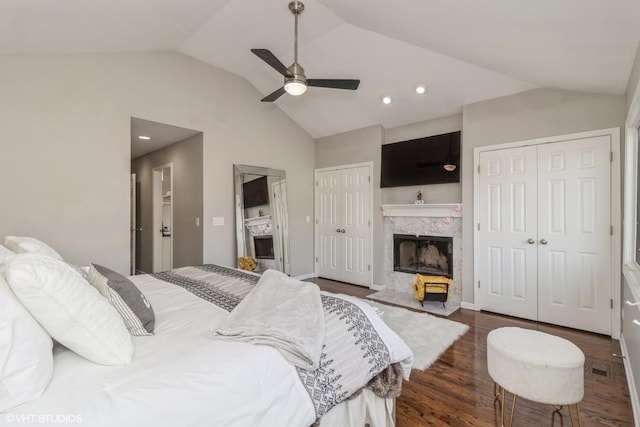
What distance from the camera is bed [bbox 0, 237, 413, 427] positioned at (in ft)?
2.90

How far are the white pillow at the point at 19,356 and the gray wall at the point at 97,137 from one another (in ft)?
8.31

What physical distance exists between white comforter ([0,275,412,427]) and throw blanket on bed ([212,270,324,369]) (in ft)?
0.15

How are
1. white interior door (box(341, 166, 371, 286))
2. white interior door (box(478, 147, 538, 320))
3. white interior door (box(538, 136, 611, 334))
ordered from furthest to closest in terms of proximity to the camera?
white interior door (box(341, 166, 371, 286)) < white interior door (box(478, 147, 538, 320)) < white interior door (box(538, 136, 611, 334))

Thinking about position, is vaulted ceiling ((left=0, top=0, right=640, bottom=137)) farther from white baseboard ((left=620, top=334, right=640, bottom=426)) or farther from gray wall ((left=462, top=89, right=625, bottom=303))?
white baseboard ((left=620, top=334, right=640, bottom=426))

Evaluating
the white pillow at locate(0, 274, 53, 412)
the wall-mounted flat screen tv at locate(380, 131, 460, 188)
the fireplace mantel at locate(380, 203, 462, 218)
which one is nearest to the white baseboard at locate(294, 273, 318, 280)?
the fireplace mantel at locate(380, 203, 462, 218)

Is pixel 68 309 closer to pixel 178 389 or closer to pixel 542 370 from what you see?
pixel 178 389

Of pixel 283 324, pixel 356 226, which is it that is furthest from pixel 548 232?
pixel 283 324

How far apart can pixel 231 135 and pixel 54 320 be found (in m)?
3.67

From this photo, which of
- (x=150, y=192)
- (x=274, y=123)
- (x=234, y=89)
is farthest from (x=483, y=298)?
(x=150, y=192)

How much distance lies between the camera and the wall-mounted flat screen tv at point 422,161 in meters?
4.03

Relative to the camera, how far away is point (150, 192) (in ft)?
17.5

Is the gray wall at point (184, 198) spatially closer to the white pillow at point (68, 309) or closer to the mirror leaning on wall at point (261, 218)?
→ the mirror leaning on wall at point (261, 218)

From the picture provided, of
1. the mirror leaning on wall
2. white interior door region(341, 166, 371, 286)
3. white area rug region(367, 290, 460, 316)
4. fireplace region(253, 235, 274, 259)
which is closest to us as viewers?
white area rug region(367, 290, 460, 316)

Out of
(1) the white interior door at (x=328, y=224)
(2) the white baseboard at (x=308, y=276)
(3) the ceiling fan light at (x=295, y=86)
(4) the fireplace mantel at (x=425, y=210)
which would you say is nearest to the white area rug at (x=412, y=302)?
(1) the white interior door at (x=328, y=224)
